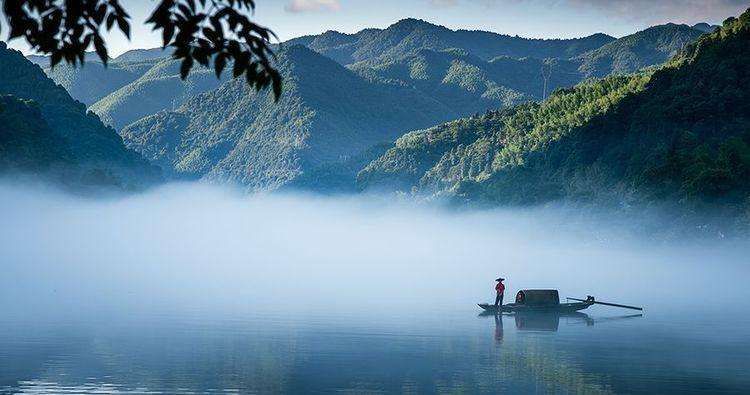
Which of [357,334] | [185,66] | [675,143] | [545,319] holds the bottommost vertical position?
[357,334]

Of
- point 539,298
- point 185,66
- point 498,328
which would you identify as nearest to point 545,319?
point 539,298

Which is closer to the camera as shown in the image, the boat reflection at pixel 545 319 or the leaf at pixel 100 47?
the leaf at pixel 100 47

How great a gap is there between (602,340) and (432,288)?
5971 cm

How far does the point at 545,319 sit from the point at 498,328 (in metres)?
9.80

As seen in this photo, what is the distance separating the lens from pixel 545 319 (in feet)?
230

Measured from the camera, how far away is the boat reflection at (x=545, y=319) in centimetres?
6406

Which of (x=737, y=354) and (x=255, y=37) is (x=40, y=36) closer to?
(x=255, y=37)

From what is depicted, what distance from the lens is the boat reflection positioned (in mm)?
64062

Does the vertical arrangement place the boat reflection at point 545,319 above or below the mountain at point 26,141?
below

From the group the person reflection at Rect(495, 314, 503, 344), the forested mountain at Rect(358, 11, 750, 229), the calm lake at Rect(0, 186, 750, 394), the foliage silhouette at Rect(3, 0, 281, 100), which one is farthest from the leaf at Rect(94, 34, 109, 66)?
the forested mountain at Rect(358, 11, 750, 229)

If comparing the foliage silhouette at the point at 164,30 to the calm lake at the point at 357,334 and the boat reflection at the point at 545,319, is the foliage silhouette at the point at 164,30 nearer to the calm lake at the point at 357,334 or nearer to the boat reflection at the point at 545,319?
the calm lake at the point at 357,334

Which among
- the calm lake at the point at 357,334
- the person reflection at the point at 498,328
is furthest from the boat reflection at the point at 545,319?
the calm lake at the point at 357,334

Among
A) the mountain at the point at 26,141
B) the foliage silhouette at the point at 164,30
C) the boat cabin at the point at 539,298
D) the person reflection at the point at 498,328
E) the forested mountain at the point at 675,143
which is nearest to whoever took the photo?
the foliage silhouette at the point at 164,30

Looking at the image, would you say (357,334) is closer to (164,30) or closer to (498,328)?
(498,328)
